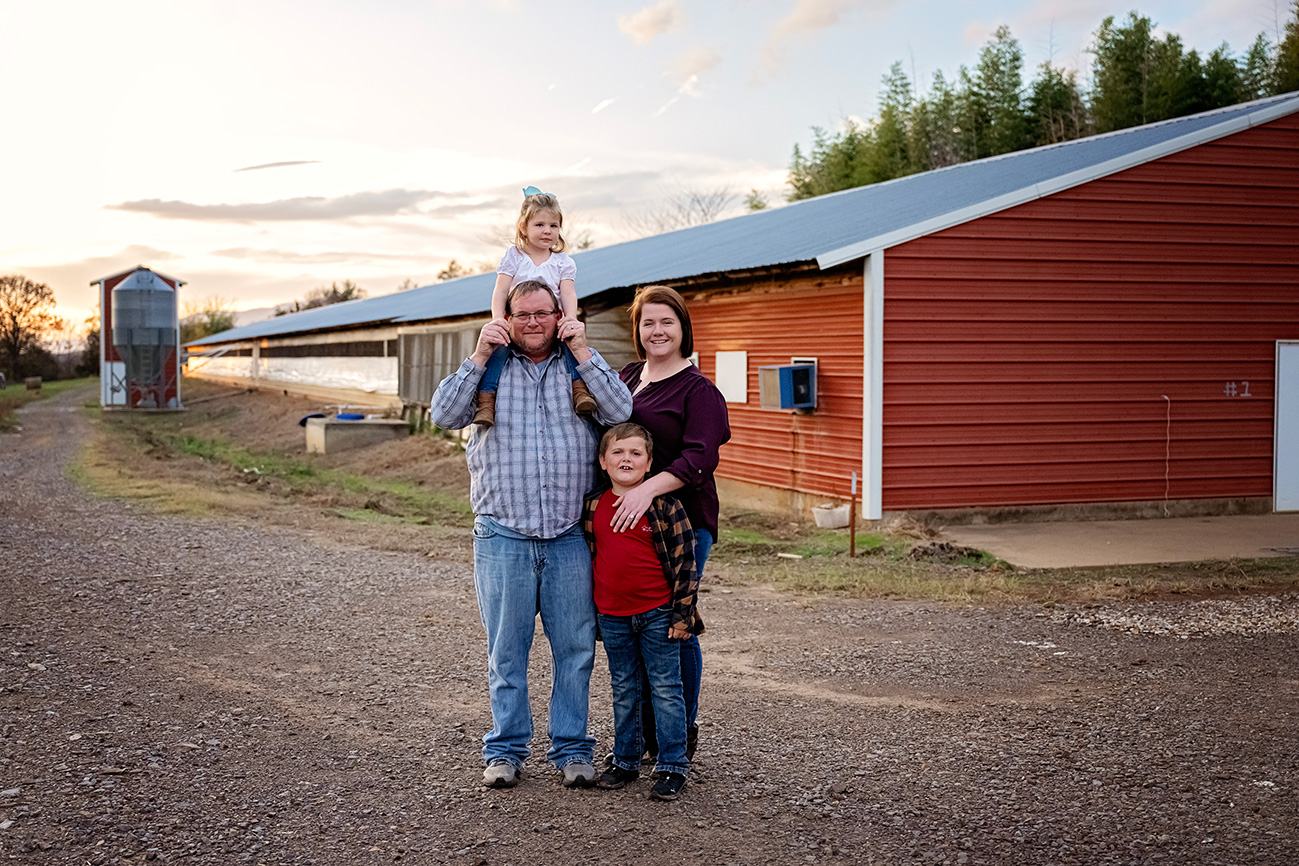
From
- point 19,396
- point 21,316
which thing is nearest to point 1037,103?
point 19,396

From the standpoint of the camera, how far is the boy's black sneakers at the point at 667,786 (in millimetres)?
3982

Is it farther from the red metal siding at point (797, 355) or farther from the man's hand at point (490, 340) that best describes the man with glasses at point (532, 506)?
the red metal siding at point (797, 355)

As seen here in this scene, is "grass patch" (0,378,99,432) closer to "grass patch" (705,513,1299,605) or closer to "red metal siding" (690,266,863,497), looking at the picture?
"red metal siding" (690,266,863,497)

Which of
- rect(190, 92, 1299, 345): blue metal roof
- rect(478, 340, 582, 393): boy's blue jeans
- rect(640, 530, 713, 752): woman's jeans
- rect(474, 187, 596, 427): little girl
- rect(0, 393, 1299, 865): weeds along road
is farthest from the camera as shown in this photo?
rect(190, 92, 1299, 345): blue metal roof

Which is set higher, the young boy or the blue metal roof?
the blue metal roof

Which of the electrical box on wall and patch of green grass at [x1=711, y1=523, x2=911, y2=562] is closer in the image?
patch of green grass at [x1=711, y1=523, x2=911, y2=562]

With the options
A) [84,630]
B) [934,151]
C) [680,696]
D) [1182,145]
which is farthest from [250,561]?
[934,151]

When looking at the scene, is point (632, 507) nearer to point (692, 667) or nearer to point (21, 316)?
point (692, 667)

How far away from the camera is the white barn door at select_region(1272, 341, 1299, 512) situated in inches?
494

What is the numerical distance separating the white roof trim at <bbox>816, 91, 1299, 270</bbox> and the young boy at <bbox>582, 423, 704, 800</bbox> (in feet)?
23.5

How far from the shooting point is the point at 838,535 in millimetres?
11156

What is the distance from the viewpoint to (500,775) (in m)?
4.07

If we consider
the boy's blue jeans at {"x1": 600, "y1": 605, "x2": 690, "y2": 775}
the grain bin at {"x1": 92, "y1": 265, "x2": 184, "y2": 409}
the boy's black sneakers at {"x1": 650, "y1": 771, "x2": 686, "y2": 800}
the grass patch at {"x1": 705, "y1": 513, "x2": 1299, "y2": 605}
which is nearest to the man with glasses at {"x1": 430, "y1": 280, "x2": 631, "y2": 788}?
the boy's blue jeans at {"x1": 600, "y1": 605, "x2": 690, "y2": 775}

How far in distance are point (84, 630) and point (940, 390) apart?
7.97 m
